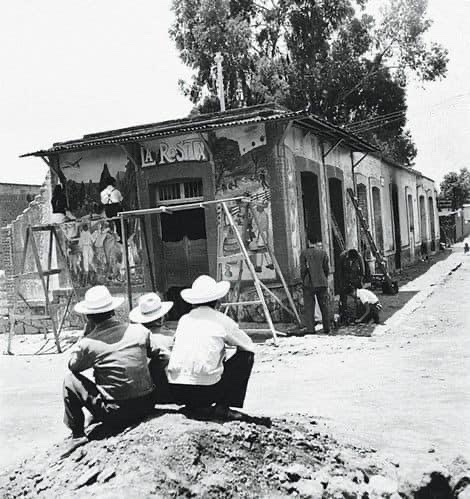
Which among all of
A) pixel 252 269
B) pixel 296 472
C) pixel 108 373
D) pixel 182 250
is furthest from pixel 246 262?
pixel 296 472

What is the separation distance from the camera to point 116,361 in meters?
Answer: 5.33

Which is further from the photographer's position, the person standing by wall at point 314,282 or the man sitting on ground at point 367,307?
the man sitting on ground at point 367,307

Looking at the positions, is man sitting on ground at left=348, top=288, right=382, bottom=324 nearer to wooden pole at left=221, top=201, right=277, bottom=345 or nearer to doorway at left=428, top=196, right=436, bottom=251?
wooden pole at left=221, top=201, right=277, bottom=345

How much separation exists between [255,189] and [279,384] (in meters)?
4.96

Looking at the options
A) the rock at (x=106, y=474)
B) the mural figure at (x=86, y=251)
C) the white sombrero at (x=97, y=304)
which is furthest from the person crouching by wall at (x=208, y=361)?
the mural figure at (x=86, y=251)

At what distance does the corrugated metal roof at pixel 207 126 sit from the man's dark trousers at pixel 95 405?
7132mm

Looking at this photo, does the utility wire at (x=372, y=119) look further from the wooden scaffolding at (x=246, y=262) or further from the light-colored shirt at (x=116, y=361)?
the light-colored shirt at (x=116, y=361)

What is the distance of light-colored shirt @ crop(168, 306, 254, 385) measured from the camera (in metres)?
5.39

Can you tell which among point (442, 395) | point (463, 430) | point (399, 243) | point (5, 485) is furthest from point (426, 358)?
point (399, 243)

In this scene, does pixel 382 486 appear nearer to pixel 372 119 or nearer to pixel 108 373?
pixel 108 373

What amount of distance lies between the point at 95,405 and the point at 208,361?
98 centimetres

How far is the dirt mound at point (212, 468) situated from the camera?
4.57m

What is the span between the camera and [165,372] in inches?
223

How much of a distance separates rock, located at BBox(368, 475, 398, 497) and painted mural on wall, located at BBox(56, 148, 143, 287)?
931 cm
